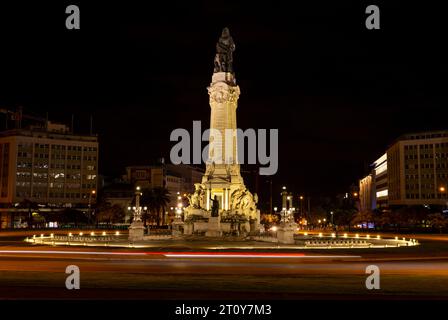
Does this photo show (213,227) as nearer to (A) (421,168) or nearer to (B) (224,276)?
(B) (224,276)

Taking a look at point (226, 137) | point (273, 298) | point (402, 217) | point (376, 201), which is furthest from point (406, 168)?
point (273, 298)

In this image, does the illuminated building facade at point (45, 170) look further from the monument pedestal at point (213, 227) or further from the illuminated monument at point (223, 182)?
the monument pedestal at point (213, 227)

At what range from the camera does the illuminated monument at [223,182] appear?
204 ft

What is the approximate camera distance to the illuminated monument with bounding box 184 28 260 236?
62.1m

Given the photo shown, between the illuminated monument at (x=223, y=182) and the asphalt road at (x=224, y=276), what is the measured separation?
28.3 m

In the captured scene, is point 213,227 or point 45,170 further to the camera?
point 45,170

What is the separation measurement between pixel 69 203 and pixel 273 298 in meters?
139

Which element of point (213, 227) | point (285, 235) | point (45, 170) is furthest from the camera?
point (45, 170)

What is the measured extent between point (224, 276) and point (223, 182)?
138 ft

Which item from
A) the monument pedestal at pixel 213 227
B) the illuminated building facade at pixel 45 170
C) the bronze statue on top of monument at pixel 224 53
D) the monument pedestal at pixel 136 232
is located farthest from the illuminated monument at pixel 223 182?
the illuminated building facade at pixel 45 170

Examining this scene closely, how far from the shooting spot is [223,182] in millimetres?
64312

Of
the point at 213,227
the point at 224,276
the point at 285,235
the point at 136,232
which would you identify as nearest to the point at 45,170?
the point at 213,227

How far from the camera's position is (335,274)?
75.9 feet
